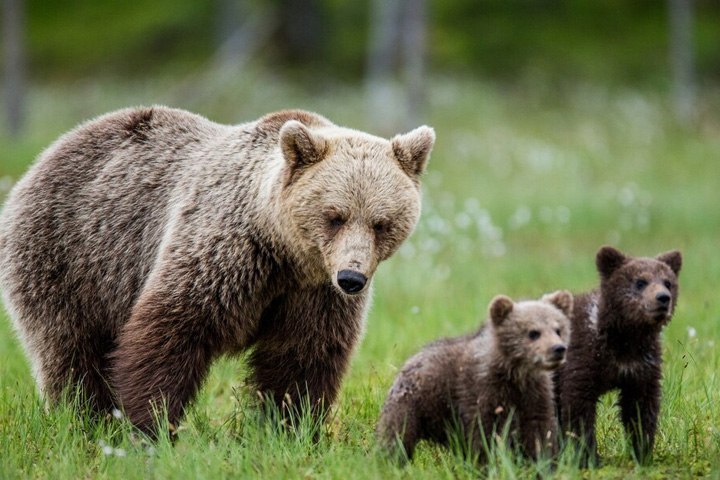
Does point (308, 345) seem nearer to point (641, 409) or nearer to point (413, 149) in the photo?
point (413, 149)

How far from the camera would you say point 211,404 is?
6.18 meters

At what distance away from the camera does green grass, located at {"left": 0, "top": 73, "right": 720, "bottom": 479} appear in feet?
15.5

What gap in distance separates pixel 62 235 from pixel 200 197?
101 cm

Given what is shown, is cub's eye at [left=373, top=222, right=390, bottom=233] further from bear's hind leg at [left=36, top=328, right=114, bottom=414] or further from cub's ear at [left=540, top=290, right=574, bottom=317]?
bear's hind leg at [left=36, top=328, right=114, bottom=414]

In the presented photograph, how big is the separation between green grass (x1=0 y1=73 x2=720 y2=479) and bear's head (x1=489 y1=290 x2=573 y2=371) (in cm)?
43

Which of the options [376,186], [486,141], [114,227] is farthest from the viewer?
[486,141]

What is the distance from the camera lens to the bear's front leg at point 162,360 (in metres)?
5.22

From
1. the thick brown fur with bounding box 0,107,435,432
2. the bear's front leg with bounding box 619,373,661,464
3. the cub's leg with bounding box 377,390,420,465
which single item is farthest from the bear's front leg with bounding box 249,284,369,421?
the bear's front leg with bounding box 619,373,661,464

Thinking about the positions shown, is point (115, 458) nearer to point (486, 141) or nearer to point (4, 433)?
point (4, 433)

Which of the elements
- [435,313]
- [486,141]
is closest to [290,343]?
[435,313]

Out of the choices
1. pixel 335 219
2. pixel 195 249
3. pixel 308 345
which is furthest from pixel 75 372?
pixel 335 219

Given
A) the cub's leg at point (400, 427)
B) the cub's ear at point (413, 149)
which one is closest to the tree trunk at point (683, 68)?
the cub's ear at point (413, 149)

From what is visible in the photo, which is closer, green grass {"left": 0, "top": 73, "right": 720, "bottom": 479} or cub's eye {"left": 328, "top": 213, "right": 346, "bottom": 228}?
green grass {"left": 0, "top": 73, "right": 720, "bottom": 479}

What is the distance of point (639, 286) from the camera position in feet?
16.1
